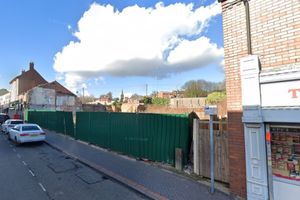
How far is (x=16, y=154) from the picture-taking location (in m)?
12.5

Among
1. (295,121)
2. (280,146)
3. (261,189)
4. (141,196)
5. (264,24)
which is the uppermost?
(264,24)

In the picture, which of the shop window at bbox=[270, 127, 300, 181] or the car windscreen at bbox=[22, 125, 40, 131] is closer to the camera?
the shop window at bbox=[270, 127, 300, 181]

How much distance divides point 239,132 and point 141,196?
128 inches

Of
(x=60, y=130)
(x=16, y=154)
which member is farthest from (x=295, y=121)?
(x=60, y=130)

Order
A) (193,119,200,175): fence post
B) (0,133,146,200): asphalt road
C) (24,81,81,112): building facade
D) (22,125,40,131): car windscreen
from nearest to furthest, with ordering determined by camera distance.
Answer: (0,133,146,200): asphalt road < (193,119,200,175): fence post < (22,125,40,131): car windscreen < (24,81,81,112): building facade

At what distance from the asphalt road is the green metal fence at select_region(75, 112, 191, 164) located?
92.4 inches

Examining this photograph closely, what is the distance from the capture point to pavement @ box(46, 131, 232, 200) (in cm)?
616

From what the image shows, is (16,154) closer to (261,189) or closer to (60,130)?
(60,130)

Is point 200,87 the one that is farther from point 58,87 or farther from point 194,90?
point 58,87

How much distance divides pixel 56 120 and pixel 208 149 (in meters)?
18.9

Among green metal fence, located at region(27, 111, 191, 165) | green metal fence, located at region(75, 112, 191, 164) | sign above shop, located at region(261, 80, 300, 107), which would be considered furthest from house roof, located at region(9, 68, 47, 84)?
sign above shop, located at region(261, 80, 300, 107)

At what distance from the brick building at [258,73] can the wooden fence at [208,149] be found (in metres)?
0.81

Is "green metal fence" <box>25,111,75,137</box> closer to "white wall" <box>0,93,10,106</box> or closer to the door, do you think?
the door

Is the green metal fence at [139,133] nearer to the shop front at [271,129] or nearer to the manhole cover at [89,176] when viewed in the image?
the manhole cover at [89,176]
